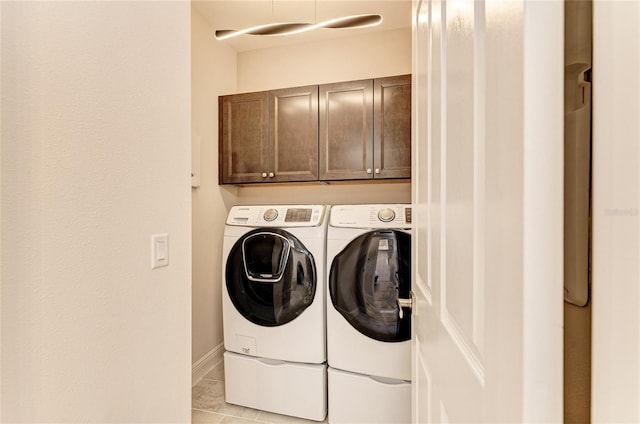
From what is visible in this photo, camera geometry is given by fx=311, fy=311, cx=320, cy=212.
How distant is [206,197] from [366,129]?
1281mm

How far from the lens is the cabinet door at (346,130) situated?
7.08 ft

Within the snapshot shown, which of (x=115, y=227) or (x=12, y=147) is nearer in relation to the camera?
(x=12, y=147)

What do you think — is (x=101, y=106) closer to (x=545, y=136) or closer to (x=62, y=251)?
(x=62, y=251)

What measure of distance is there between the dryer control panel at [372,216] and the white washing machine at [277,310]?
112mm

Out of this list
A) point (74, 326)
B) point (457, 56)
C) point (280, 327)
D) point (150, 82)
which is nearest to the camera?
point (457, 56)

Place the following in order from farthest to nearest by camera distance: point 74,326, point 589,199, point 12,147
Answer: point 74,326
point 12,147
point 589,199

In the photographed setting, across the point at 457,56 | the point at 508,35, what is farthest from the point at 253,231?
the point at 508,35

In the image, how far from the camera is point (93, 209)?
788 mm

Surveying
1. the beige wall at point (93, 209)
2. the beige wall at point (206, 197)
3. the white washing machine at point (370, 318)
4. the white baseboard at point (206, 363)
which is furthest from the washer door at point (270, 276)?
the beige wall at point (93, 209)

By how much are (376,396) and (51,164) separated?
5.67 ft

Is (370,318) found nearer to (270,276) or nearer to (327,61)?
(270,276)

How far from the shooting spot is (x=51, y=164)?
0.70 m

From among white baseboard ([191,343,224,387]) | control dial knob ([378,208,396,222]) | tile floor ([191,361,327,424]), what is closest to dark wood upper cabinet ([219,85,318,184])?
control dial knob ([378,208,396,222])

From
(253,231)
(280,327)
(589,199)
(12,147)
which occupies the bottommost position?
(280,327)
